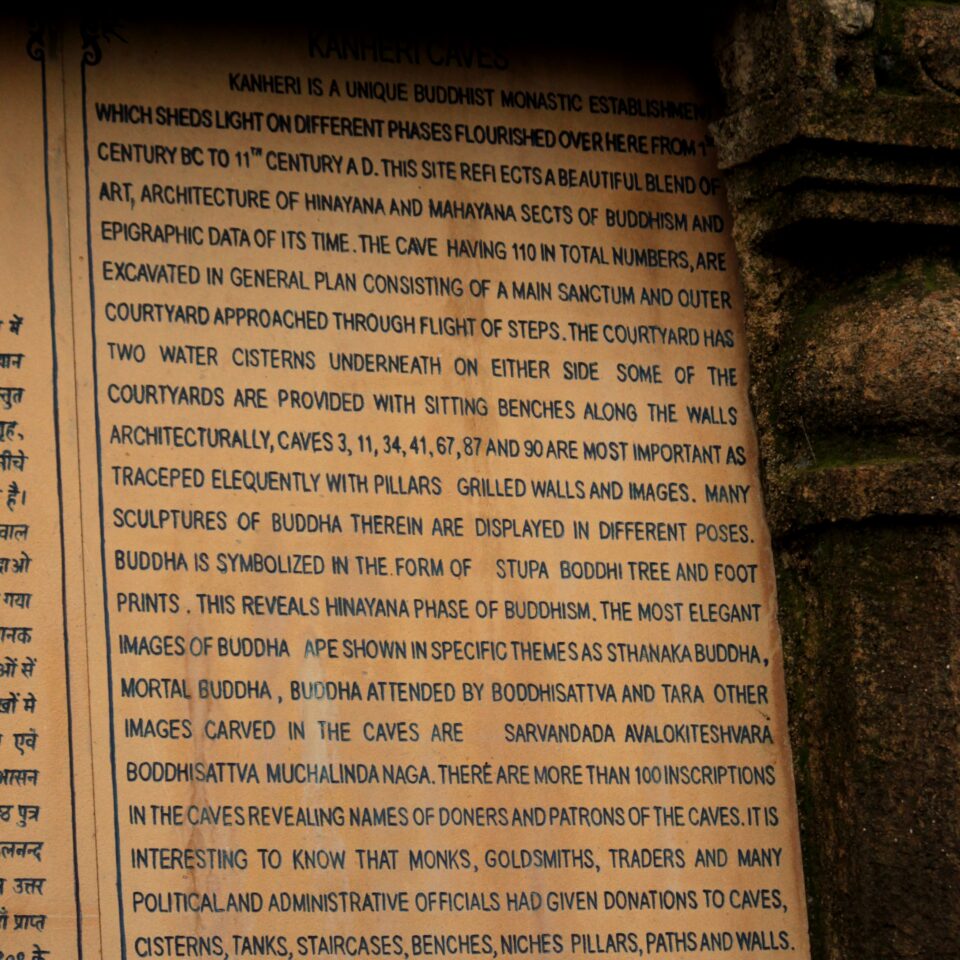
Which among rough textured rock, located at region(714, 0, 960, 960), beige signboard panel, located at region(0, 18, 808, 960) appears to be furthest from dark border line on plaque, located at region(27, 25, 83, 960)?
rough textured rock, located at region(714, 0, 960, 960)

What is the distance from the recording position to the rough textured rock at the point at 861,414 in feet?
14.9

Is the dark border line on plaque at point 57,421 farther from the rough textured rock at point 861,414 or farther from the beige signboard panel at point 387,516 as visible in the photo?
the rough textured rock at point 861,414

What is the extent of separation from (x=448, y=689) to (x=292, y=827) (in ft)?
1.76

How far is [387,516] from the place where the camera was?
488cm

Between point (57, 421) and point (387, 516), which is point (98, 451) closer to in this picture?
point (57, 421)

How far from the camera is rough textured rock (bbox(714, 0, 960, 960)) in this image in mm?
Result: 4555

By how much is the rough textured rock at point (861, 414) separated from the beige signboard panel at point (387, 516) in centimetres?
22

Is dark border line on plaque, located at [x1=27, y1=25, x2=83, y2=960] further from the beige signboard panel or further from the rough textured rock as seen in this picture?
the rough textured rock

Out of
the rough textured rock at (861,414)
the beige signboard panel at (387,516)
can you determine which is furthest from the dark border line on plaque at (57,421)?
the rough textured rock at (861,414)

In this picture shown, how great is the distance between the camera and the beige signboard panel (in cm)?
465

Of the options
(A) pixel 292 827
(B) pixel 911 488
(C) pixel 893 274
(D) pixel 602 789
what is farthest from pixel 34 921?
(C) pixel 893 274

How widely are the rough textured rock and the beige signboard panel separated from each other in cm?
22

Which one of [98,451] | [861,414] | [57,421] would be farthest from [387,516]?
[861,414]

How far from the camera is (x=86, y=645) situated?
4664mm
